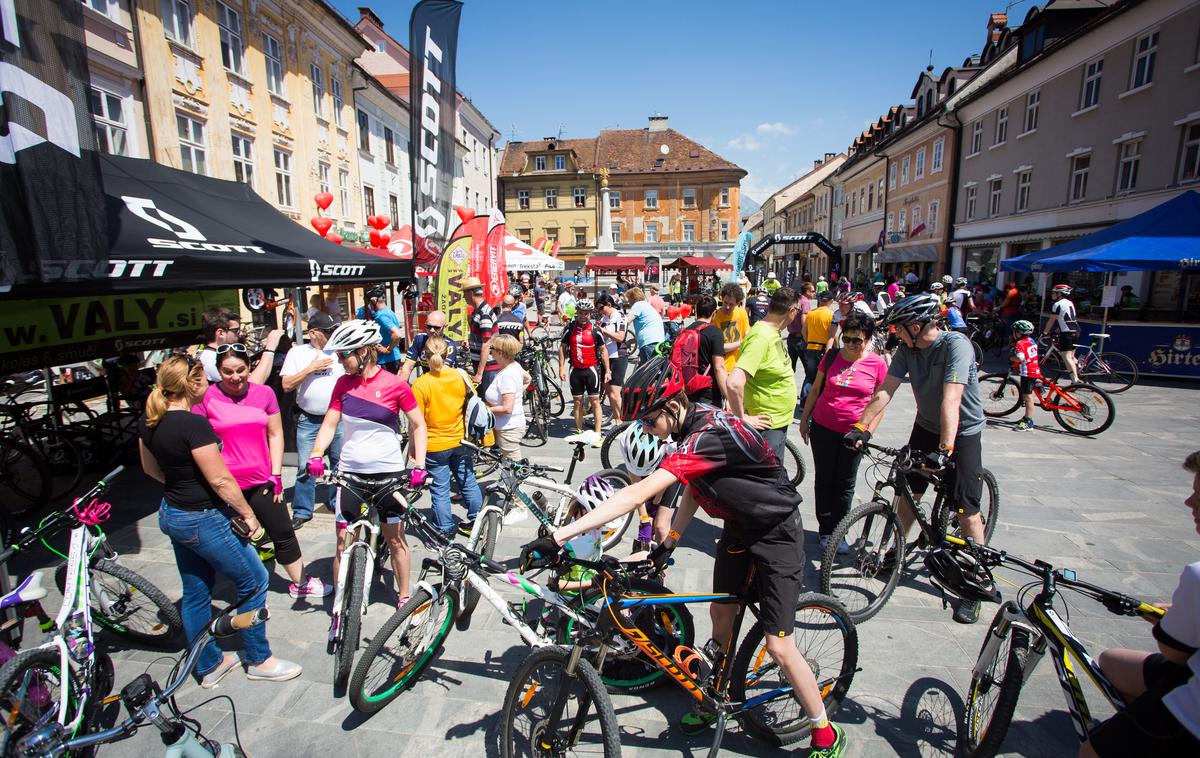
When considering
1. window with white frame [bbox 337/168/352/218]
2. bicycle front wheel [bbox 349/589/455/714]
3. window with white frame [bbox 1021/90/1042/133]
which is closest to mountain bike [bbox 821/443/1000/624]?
bicycle front wheel [bbox 349/589/455/714]

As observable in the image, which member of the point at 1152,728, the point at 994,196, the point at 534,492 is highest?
the point at 994,196

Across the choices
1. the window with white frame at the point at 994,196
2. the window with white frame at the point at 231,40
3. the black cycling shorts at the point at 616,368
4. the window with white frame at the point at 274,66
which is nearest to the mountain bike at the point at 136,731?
the black cycling shorts at the point at 616,368

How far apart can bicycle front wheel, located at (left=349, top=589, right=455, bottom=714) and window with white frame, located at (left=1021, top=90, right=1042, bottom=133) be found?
84.5 feet

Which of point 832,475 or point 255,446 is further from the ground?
point 255,446

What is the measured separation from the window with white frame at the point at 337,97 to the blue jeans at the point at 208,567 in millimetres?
20416

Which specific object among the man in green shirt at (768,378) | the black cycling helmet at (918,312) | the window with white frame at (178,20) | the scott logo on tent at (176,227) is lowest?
the man in green shirt at (768,378)

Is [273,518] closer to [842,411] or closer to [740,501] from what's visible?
[740,501]

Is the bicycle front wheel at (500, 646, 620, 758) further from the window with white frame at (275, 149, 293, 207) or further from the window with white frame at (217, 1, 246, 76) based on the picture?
the window with white frame at (275, 149, 293, 207)

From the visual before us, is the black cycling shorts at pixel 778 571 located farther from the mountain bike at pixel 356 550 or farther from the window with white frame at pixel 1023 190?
the window with white frame at pixel 1023 190

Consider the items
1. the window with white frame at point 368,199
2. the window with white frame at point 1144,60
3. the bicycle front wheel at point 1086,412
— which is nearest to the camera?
the bicycle front wheel at point 1086,412

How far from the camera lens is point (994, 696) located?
9.04ft

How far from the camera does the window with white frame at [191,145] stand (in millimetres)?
13344

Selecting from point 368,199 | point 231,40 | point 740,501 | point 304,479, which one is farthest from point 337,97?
point 740,501

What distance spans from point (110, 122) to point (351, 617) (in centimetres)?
1335
